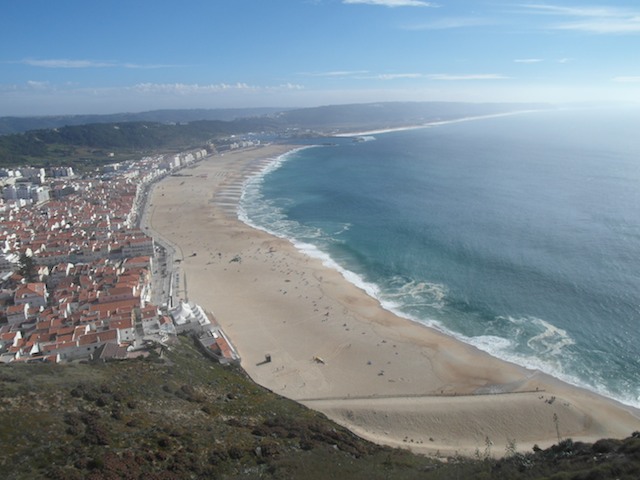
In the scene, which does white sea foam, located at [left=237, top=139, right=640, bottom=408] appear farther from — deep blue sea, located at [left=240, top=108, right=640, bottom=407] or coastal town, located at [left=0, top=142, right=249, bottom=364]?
coastal town, located at [left=0, top=142, right=249, bottom=364]

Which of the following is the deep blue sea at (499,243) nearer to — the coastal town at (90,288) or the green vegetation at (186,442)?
the green vegetation at (186,442)

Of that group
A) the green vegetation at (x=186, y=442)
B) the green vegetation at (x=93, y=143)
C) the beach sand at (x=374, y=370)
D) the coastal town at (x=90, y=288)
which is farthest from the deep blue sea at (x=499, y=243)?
the green vegetation at (x=93, y=143)

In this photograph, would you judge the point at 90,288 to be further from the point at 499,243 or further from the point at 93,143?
the point at 93,143

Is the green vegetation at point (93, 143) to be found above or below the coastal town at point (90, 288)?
above

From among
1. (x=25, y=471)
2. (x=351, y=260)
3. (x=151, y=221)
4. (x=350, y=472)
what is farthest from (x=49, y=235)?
(x=350, y=472)

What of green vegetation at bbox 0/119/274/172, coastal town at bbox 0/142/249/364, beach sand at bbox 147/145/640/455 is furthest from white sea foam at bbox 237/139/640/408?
green vegetation at bbox 0/119/274/172

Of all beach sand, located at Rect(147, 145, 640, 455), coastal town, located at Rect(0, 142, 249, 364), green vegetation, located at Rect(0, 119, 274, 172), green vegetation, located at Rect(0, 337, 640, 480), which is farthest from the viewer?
green vegetation, located at Rect(0, 119, 274, 172)
